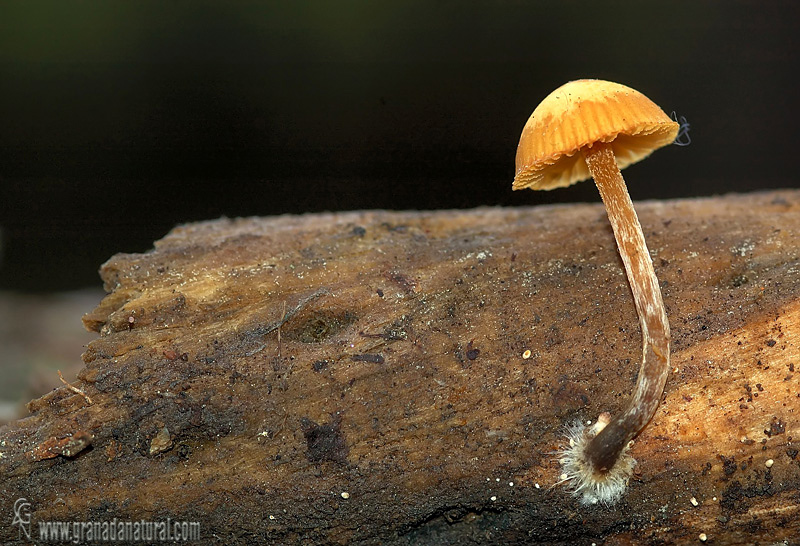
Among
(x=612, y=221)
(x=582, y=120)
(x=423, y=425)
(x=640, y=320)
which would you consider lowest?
(x=423, y=425)

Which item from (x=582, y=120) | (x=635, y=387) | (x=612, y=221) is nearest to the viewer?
(x=582, y=120)

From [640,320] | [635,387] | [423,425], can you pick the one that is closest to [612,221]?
[640,320]

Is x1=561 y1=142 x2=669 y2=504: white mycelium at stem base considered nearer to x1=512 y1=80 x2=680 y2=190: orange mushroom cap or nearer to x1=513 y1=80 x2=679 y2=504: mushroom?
x1=513 y1=80 x2=679 y2=504: mushroom

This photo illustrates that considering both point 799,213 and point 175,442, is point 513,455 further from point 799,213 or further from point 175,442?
point 799,213

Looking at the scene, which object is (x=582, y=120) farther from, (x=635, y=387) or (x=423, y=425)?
(x=423, y=425)

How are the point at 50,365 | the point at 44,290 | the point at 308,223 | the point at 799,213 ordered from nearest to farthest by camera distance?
the point at 799,213 < the point at 308,223 < the point at 50,365 < the point at 44,290

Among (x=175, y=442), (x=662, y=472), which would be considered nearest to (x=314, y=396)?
(x=175, y=442)

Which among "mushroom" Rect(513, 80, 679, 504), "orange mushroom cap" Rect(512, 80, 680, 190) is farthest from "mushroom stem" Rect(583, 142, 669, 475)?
"orange mushroom cap" Rect(512, 80, 680, 190)
